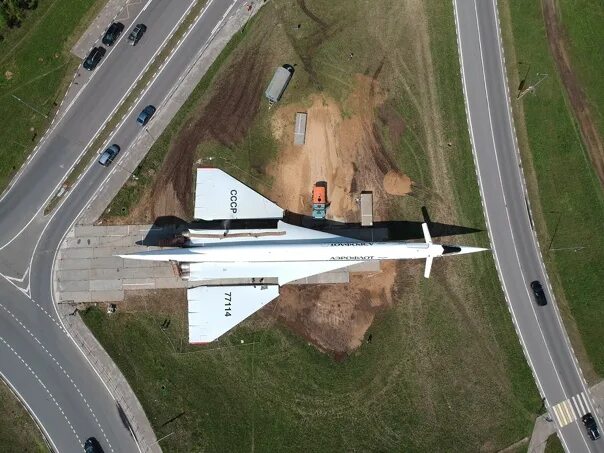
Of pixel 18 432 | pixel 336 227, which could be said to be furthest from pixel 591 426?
pixel 18 432

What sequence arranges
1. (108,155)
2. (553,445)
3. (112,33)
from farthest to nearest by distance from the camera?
(112,33), (108,155), (553,445)

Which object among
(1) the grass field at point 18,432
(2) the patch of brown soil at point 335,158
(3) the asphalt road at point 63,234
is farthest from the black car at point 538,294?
(1) the grass field at point 18,432

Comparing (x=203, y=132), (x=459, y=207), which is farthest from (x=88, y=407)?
(x=459, y=207)

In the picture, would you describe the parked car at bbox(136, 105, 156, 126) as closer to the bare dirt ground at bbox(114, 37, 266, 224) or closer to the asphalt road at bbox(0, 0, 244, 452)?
the asphalt road at bbox(0, 0, 244, 452)

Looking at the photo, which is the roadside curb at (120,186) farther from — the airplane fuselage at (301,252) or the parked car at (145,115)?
the airplane fuselage at (301,252)

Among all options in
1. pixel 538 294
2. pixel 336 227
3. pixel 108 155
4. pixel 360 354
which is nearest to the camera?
pixel 360 354

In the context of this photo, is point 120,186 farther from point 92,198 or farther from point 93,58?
point 93,58
